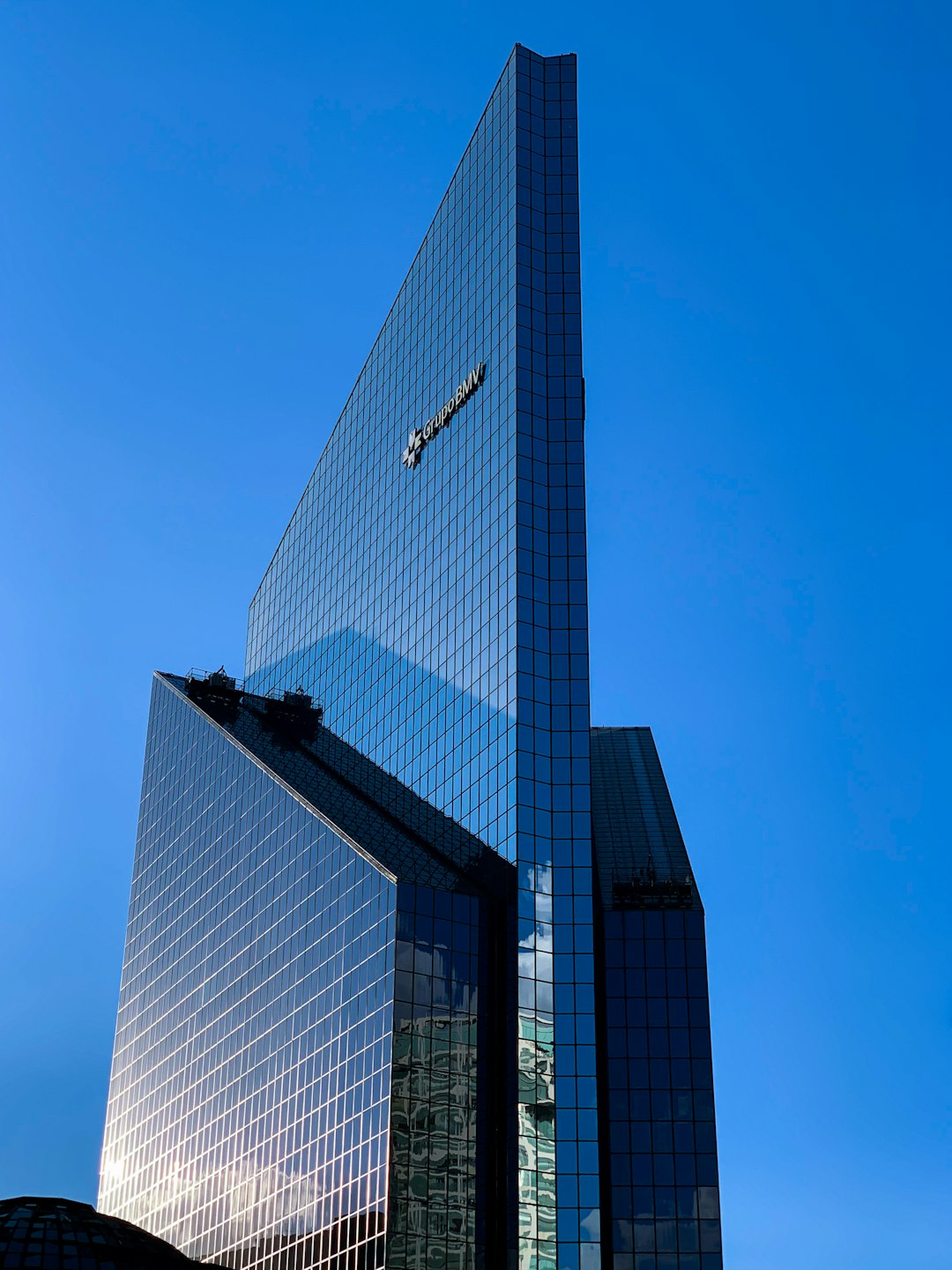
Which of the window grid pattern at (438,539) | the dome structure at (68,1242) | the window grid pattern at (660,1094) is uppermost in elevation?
the window grid pattern at (438,539)

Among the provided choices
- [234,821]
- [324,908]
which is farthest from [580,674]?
[234,821]

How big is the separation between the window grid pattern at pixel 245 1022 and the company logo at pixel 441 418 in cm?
2705

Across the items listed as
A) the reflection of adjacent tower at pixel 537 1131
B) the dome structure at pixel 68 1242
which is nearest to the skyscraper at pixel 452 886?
the reflection of adjacent tower at pixel 537 1131

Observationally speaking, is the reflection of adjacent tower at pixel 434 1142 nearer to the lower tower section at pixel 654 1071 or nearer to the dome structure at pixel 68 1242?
the lower tower section at pixel 654 1071

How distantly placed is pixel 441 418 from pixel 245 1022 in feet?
155

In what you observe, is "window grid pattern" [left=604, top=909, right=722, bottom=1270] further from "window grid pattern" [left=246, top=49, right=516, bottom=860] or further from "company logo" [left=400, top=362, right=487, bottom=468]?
"company logo" [left=400, top=362, right=487, bottom=468]

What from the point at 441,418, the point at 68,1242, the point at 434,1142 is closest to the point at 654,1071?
the point at 434,1142

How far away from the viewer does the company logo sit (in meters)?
120

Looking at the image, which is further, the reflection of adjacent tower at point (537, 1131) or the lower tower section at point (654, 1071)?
the lower tower section at point (654, 1071)

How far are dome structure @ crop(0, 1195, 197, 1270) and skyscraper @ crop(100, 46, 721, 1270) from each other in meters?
9.57

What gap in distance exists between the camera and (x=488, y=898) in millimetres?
100938

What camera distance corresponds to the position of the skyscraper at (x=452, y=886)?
311 ft

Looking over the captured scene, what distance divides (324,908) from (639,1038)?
2253 centimetres

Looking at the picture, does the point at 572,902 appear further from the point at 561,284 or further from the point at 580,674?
the point at 561,284
